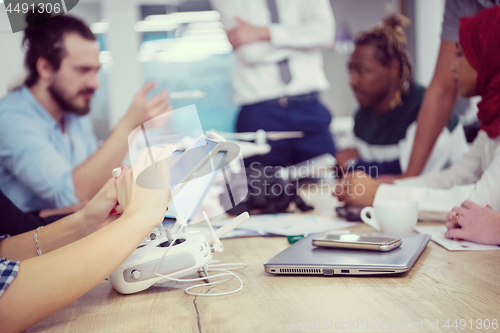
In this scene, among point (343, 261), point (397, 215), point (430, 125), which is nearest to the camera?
point (343, 261)

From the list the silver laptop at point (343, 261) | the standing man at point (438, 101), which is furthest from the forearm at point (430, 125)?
the silver laptop at point (343, 261)

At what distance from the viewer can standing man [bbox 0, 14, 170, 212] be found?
1379 mm

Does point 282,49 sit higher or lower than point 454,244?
higher

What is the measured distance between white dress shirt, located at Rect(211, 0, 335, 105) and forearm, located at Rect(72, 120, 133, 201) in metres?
0.72

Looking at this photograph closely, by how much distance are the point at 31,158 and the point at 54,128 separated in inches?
7.2

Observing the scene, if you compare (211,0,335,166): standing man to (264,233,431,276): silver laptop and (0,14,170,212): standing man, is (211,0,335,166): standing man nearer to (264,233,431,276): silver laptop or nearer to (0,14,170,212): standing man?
(0,14,170,212): standing man

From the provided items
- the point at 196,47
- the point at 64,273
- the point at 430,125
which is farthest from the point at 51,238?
the point at 196,47

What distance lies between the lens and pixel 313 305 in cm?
46

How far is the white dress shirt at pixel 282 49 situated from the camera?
192 centimetres

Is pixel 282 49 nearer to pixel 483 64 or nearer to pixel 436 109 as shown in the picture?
pixel 436 109

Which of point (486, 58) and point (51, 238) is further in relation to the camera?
point (486, 58)

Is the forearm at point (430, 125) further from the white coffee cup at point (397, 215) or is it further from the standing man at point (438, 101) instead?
the white coffee cup at point (397, 215)

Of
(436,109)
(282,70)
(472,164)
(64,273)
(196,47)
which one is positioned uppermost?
(196,47)

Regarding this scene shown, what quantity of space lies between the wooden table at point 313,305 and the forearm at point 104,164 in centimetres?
87
